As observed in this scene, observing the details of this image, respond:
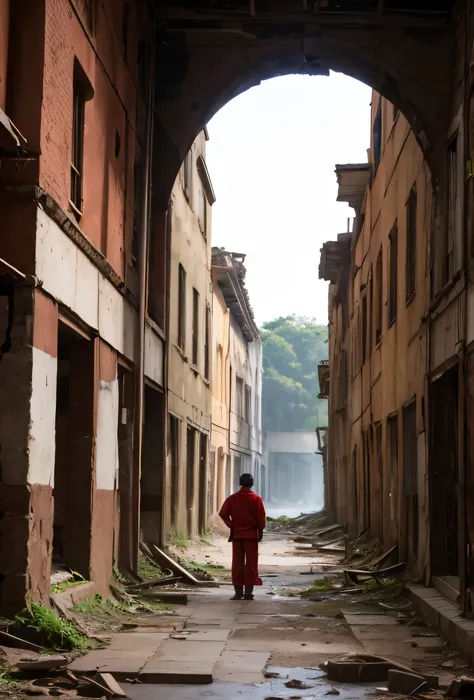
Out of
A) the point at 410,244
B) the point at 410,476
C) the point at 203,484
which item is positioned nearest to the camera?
the point at 410,476

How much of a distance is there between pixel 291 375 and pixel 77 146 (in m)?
91.0

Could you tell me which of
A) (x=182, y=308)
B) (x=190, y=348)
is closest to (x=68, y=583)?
(x=182, y=308)

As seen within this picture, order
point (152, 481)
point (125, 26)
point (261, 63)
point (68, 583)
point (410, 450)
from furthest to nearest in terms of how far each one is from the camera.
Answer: point (152, 481), point (261, 63), point (410, 450), point (125, 26), point (68, 583)

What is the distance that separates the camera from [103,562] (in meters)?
11.9

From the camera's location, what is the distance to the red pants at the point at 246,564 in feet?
45.5

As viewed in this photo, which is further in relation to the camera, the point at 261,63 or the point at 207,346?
the point at 207,346

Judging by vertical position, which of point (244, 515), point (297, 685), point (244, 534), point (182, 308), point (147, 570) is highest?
point (182, 308)

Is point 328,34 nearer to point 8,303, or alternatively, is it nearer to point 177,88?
point 177,88

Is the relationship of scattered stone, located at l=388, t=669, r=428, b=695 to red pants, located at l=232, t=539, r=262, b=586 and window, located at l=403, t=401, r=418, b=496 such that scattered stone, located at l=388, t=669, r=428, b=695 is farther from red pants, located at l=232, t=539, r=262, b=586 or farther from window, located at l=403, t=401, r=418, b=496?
window, located at l=403, t=401, r=418, b=496

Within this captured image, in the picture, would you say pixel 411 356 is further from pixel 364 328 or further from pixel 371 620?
pixel 364 328

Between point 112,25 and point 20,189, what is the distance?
4295 mm

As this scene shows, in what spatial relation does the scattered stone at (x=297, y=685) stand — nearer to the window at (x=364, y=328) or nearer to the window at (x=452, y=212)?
the window at (x=452, y=212)

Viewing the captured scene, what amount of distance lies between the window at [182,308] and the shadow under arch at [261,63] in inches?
187

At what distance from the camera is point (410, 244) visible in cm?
1534
